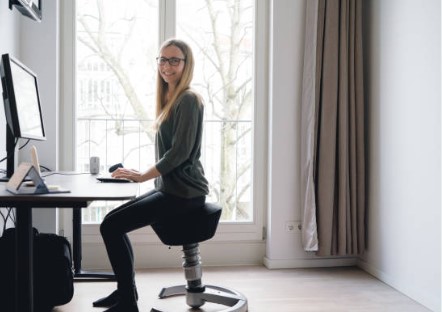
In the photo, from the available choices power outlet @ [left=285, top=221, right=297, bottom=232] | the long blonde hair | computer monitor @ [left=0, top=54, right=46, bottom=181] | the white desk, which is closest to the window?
power outlet @ [left=285, top=221, right=297, bottom=232]

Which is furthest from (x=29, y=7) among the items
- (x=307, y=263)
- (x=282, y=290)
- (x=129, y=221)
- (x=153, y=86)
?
(x=307, y=263)

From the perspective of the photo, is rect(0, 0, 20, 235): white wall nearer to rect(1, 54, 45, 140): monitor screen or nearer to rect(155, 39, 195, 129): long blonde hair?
rect(1, 54, 45, 140): monitor screen

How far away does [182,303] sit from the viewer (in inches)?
102

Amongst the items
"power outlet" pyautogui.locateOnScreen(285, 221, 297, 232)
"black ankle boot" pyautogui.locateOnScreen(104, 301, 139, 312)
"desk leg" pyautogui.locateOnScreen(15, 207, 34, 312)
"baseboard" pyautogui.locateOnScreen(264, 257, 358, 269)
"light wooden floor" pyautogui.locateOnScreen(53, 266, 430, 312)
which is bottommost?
"light wooden floor" pyautogui.locateOnScreen(53, 266, 430, 312)

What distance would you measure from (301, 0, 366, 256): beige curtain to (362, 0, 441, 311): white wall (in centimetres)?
9

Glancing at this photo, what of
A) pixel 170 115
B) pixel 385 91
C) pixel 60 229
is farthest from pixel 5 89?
pixel 385 91

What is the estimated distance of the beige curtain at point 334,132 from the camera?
3227mm

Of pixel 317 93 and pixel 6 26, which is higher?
pixel 6 26

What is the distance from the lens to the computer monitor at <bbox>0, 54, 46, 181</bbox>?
197 cm

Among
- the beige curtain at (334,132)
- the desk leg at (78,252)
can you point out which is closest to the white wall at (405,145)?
the beige curtain at (334,132)

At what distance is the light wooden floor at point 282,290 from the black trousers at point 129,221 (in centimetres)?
54

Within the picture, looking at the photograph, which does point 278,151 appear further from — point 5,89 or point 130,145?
point 5,89

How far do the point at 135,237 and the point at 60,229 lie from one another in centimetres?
49

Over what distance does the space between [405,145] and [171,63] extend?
1.42 meters
